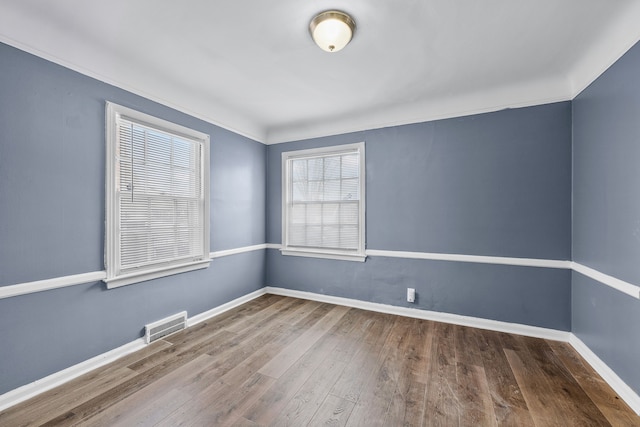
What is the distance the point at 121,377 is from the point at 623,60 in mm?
4400

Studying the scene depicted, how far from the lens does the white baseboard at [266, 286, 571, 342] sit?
274 cm

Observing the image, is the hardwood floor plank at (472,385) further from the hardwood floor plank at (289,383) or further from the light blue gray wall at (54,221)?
the light blue gray wall at (54,221)

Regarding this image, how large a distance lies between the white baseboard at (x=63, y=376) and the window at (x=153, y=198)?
0.59 meters

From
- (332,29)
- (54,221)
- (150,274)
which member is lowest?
(150,274)

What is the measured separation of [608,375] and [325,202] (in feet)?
10.3

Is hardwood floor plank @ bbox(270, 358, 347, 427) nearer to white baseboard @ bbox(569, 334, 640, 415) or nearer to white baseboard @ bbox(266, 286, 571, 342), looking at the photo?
white baseboard @ bbox(266, 286, 571, 342)

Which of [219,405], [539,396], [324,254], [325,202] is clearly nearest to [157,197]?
[219,405]

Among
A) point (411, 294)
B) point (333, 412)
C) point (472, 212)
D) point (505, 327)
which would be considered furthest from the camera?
point (411, 294)

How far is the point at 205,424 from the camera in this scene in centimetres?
163

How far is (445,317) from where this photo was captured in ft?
10.4

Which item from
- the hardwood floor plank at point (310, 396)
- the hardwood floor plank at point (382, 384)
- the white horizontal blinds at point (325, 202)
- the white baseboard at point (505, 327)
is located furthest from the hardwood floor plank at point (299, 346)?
the white horizontal blinds at point (325, 202)

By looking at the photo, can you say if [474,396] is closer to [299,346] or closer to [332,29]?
[299,346]

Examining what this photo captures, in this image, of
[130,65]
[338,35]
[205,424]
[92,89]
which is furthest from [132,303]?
[338,35]

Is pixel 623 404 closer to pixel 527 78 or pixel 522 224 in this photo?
pixel 522 224
